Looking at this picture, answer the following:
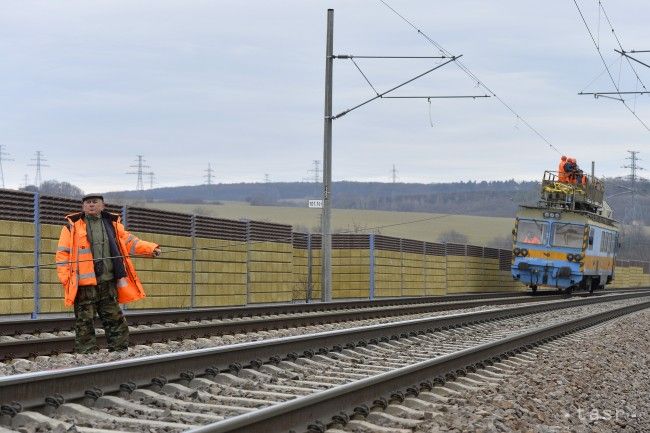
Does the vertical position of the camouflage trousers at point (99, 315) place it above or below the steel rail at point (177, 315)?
above

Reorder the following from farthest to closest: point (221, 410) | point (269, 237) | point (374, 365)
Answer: point (269, 237) → point (374, 365) → point (221, 410)

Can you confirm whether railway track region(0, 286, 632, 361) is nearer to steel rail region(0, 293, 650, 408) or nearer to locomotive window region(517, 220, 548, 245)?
steel rail region(0, 293, 650, 408)

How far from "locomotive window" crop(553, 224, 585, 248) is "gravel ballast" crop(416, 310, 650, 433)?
884 inches

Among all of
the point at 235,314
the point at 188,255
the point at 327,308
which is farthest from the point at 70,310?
the point at 327,308

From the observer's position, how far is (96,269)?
37.2 feet

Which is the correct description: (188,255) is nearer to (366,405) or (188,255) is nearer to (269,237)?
(269,237)

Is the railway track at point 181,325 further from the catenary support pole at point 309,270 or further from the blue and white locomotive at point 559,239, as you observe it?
the blue and white locomotive at point 559,239

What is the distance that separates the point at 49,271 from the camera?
18.0 m

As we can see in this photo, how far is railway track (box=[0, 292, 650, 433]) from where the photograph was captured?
23.5ft

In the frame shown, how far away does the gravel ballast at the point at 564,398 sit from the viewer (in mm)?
8391

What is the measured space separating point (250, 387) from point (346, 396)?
1.48m

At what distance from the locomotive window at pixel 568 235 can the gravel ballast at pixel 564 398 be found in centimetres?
2246

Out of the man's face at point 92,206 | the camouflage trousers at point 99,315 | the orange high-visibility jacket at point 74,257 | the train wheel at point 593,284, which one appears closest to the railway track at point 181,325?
the camouflage trousers at point 99,315

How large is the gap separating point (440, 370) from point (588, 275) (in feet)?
99.7
